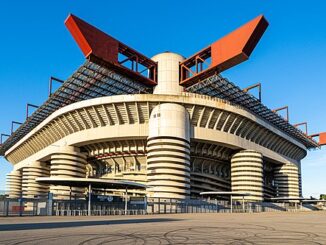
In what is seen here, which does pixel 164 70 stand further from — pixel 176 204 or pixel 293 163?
pixel 293 163

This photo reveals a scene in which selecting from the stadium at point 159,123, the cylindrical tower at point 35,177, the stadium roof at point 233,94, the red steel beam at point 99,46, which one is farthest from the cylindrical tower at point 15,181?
the stadium roof at point 233,94

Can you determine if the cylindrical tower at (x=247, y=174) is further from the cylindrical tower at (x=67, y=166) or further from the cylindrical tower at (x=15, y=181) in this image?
the cylindrical tower at (x=15, y=181)

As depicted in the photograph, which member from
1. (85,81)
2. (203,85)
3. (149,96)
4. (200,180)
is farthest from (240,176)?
(85,81)

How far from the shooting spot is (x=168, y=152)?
55.7 meters

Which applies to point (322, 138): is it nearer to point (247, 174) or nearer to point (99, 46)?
point (247, 174)

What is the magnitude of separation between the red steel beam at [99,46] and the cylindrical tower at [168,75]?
15.9 feet

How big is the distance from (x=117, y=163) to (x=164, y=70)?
19.7m

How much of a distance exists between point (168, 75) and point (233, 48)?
14.6 meters

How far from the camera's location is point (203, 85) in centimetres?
6047

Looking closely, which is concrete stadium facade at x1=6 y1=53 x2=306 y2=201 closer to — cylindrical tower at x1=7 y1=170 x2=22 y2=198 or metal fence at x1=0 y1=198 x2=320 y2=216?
metal fence at x1=0 y1=198 x2=320 y2=216

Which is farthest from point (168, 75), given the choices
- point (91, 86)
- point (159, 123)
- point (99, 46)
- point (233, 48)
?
point (99, 46)

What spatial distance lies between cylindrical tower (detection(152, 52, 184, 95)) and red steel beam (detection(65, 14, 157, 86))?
4.85 metres

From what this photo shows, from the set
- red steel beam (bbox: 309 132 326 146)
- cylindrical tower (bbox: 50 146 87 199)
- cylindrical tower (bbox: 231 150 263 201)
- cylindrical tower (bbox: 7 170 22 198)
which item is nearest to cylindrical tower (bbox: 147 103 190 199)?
cylindrical tower (bbox: 231 150 263 201)

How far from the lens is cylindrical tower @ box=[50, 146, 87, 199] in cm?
6412
